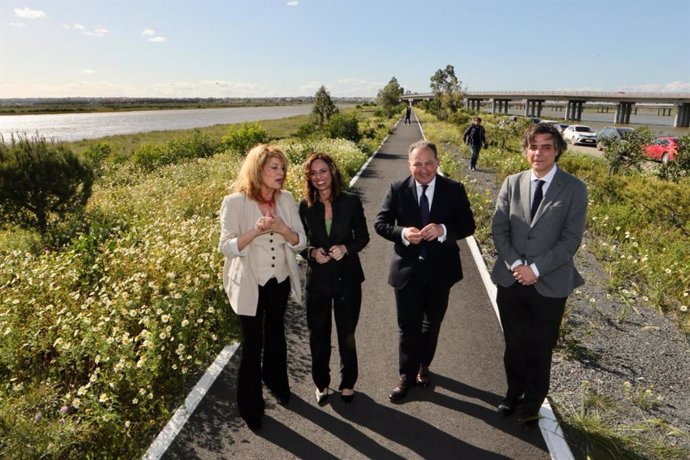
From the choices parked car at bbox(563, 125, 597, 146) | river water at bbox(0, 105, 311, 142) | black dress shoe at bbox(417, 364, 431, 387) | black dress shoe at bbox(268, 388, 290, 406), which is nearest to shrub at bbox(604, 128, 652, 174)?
black dress shoe at bbox(417, 364, 431, 387)

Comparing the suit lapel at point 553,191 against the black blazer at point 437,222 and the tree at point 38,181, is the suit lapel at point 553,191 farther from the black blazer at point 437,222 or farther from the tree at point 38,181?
the tree at point 38,181

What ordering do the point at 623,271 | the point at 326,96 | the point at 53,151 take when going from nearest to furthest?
the point at 623,271, the point at 53,151, the point at 326,96

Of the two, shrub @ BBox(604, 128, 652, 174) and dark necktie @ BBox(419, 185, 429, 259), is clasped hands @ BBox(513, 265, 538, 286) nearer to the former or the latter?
dark necktie @ BBox(419, 185, 429, 259)

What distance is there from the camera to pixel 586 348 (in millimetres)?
4500

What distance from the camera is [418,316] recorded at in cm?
380

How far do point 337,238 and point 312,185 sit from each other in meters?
0.50

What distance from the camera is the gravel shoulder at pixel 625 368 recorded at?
344cm

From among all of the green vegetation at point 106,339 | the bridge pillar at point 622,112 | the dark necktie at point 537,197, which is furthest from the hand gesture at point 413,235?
the bridge pillar at point 622,112

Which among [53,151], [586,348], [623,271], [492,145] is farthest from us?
[492,145]

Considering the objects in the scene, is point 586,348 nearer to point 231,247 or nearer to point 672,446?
point 672,446

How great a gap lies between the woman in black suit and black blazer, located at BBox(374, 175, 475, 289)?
0.35 metres

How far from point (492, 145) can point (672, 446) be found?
20.6m

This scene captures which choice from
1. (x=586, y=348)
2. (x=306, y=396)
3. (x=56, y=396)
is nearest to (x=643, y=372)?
(x=586, y=348)

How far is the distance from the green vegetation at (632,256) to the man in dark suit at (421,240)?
144 centimetres
